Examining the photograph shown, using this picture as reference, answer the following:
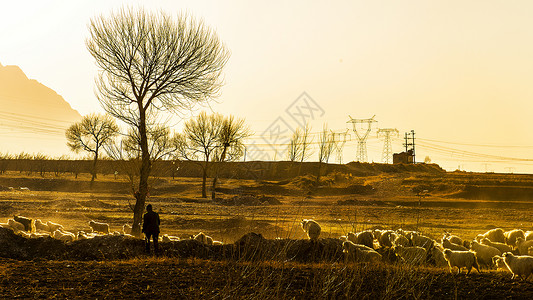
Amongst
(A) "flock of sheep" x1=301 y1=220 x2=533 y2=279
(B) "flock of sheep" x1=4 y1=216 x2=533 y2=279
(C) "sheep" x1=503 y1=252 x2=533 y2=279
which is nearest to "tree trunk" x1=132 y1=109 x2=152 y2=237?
(B) "flock of sheep" x1=4 y1=216 x2=533 y2=279

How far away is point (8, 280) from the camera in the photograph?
968 cm

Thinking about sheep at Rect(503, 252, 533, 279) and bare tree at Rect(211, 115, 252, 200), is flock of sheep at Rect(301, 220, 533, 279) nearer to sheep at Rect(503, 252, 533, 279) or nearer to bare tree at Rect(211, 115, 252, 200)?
sheep at Rect(503, 252, 533, 279)

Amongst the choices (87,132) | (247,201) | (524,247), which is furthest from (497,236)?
(87,132)

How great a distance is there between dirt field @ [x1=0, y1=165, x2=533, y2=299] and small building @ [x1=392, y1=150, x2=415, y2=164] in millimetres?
27802

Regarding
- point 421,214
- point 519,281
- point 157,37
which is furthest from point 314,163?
point 519,281

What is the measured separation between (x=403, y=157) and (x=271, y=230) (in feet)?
283

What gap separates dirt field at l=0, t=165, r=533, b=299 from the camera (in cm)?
915

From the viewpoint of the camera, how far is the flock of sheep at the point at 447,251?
11.8 meters

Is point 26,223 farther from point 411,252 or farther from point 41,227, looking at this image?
point 411,252

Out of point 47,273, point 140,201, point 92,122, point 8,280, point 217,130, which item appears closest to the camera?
point 8,280

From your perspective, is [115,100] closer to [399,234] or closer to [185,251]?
[185,251]

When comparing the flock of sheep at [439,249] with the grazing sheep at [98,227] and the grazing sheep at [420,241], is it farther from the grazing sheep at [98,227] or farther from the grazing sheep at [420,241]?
the grazing sheep at [98,227]

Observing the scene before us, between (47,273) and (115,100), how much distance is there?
38.8 feet

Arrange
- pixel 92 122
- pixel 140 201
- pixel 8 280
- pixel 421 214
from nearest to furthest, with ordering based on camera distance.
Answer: pixel 8 280, pixel 140 201, pixel 421 214, pixel 92 122
